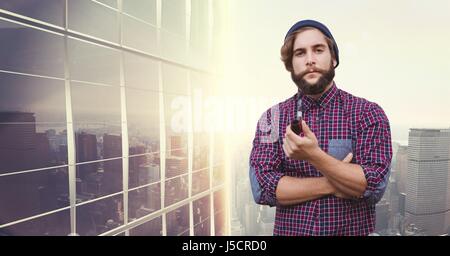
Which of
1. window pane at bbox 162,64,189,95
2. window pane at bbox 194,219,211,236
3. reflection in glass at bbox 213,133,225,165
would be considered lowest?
window pane at bbox 194,219,211,236

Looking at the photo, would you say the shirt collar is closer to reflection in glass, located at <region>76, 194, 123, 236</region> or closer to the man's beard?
the man's beard

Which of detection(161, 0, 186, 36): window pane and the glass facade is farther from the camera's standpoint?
detection(161, 0, 186, 36): window pane

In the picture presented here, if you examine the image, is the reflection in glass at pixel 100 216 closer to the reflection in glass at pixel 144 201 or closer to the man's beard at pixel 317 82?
the reflection in glass at pixel 144 201

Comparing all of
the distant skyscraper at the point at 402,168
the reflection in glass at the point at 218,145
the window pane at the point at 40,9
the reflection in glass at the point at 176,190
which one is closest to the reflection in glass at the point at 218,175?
the reflection in glass at the point at 218,145

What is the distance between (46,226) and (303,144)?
2.24 metres

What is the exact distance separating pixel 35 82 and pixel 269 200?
2.05 metres

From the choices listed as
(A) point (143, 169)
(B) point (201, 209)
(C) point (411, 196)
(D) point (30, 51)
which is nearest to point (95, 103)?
(D) point (30, 51)

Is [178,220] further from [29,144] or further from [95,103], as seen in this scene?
[29,144]

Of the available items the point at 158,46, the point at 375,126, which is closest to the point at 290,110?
the point at 375,126

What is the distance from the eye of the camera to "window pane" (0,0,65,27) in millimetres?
2018

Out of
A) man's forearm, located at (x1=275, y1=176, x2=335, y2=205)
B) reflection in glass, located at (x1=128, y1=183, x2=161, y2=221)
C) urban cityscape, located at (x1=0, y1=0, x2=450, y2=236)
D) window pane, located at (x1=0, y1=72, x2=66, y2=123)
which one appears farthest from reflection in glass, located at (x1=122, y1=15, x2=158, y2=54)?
man's forearm, located at (x1=275, y1=176, x2=335, y2=205)

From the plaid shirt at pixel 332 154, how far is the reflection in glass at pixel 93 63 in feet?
6.23

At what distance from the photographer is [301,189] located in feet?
3.45

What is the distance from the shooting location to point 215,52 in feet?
12.7
